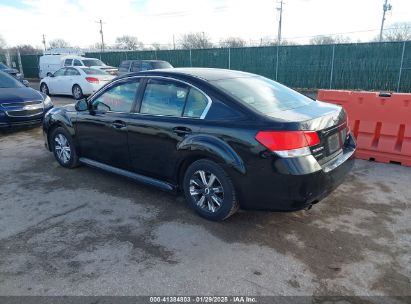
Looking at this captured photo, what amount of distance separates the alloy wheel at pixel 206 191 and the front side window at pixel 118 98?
1.39 m

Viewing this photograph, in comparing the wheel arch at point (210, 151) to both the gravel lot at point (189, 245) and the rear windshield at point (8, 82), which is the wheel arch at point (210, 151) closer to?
the gravel lot at point (189, 245)

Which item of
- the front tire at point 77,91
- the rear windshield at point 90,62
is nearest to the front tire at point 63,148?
the front tire at point 77,91

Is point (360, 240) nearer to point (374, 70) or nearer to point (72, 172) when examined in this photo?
point (72, 172)

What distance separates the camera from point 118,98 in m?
4.71

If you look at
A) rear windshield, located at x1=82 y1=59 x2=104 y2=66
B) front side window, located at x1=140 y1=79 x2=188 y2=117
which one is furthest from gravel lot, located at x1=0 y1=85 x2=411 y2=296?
rear windshield, located at x1=82 y1=59 x2=104 y2=66

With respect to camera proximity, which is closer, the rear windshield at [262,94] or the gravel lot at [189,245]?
the gravel lot at [189,245]

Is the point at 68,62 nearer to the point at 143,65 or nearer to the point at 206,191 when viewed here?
the point at 143,65

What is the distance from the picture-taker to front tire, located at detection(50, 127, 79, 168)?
554 centimetres

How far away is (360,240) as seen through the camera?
137 inches

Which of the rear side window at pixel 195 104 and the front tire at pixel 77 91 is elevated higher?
the rear side window at pixel 195 104

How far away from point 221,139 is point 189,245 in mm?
1102

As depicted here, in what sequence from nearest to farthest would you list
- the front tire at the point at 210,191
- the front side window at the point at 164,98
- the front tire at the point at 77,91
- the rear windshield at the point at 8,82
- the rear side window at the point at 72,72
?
the front tire at the point at 210,191, the front side window at the point at 164,98, the rear windshield at the point at 8,82, the front tire at the point at 77,91, the rear side window at the point at 72,72

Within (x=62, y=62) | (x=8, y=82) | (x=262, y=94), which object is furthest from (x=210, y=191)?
(x=62, y=62)

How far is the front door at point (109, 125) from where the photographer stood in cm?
455
